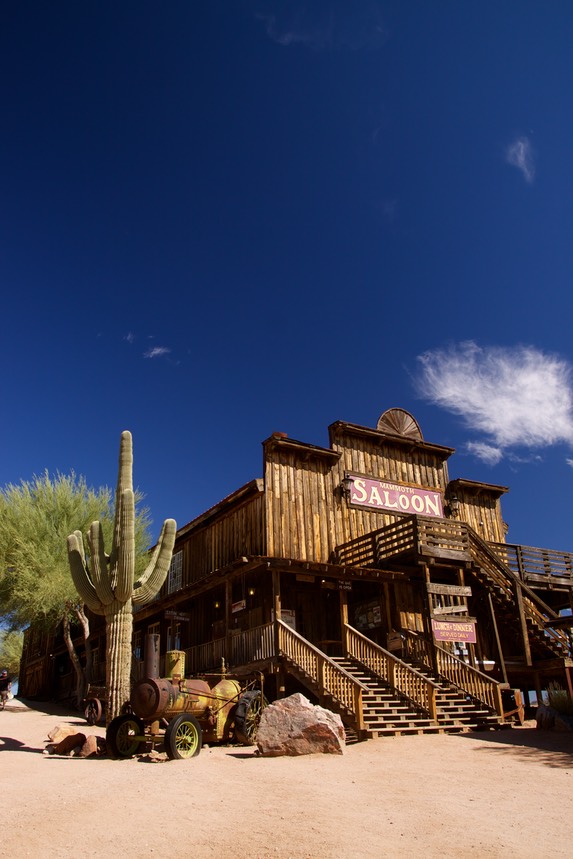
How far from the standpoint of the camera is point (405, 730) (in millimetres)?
13758

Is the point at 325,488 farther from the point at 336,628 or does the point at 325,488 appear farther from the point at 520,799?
the point at 520,799

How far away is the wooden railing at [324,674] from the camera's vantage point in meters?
13.7

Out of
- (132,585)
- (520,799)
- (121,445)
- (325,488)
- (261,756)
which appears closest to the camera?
(520,799)

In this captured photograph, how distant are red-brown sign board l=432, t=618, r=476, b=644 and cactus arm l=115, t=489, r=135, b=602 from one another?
884cm

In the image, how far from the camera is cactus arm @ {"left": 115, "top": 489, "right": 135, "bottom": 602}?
13.5 m

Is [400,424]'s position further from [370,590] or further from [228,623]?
[228,623]

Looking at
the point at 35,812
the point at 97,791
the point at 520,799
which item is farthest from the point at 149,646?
the point at 520,799

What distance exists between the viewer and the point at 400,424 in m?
24.7

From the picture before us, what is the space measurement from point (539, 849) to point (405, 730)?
28.7 ft

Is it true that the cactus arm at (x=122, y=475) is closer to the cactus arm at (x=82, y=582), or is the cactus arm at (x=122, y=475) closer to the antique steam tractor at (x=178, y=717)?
the cactus arm at (x=82, y=582)

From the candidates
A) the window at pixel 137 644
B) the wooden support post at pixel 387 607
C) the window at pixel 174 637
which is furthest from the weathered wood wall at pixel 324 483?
the window at pixel 137 644

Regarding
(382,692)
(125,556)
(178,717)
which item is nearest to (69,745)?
(178,717)

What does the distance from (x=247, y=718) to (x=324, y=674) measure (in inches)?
95.0

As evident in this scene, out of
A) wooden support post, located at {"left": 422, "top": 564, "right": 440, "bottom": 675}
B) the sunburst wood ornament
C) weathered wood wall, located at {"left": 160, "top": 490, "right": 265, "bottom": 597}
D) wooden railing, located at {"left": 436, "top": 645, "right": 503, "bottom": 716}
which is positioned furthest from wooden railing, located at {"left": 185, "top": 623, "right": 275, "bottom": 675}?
the sunburst wood ornament
